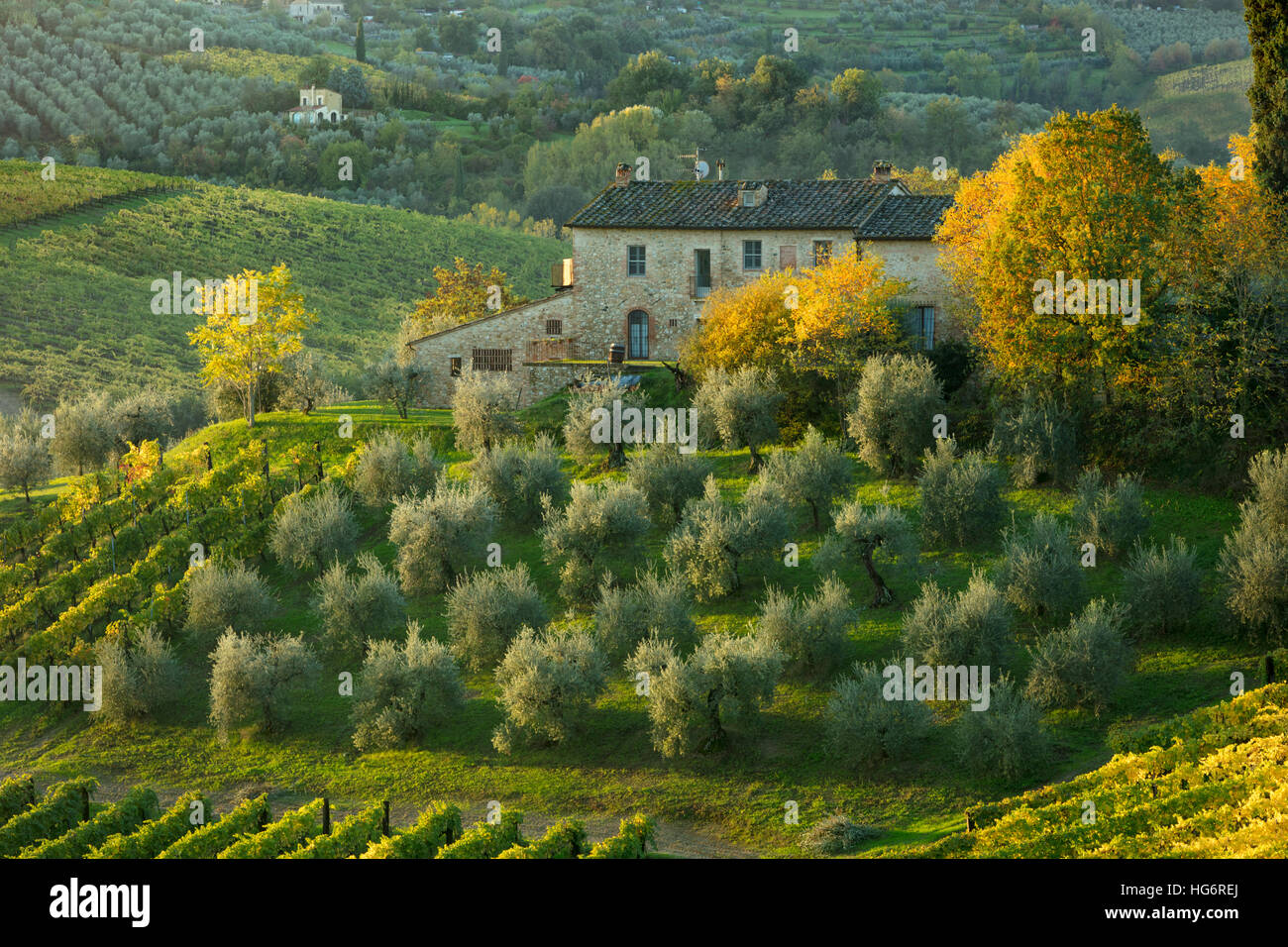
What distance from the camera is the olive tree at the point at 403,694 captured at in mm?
31500

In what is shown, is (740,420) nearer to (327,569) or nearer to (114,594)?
(327,569)

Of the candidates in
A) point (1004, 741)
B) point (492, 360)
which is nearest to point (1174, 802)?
point (1004, 741)

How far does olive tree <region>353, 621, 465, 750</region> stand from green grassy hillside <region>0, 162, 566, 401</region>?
45.9 metres

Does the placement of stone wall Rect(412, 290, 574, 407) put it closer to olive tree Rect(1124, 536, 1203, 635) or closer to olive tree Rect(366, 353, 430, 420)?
olive tree Rect(366, 353, 430, 420)

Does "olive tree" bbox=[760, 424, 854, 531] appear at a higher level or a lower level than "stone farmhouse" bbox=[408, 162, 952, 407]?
lower

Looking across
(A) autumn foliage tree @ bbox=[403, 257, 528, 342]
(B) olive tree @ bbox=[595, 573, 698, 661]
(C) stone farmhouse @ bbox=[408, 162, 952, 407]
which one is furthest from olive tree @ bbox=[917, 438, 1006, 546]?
(A) autumn foliage tree @ bbox=[403, 257, 528, 342]

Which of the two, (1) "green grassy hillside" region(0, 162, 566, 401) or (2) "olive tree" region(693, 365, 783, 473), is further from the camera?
(1) "green grassy hillside" region(0, 162, 566, 401)

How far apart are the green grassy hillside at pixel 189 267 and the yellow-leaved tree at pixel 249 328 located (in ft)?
77.0

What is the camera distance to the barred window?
53.2 metres

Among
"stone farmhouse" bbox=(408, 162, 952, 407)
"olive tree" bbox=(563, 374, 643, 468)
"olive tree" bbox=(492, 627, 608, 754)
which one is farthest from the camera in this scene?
"stone farmhouse" bbox=(408, 162, 952, 407)

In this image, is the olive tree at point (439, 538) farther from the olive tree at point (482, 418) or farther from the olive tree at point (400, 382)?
the olive tree at point (400, 382)
